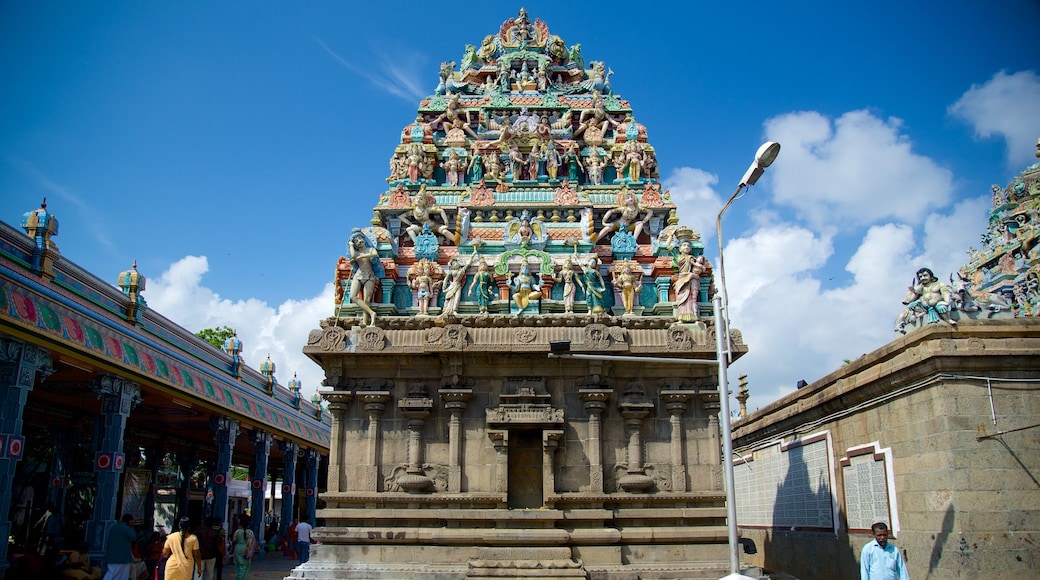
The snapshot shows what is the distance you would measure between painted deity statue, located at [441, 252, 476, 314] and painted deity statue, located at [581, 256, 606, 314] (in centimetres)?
316

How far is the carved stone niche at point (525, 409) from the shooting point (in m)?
16.0

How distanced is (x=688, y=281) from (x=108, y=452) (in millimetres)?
15523

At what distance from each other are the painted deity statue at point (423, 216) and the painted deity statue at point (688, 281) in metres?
6.43

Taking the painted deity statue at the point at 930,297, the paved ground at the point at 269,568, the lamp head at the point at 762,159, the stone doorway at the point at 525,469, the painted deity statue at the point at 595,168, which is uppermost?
the painted deity statue at the point at 595,168

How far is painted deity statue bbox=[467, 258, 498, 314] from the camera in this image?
18703 mm

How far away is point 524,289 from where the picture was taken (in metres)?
18.5

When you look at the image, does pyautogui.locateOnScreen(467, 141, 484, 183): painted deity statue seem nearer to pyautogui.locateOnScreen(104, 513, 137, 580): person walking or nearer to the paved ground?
pyautogui.locateOnScreen(104, 513, 137, 580): person walking

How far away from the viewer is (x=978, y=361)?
37.2 ft

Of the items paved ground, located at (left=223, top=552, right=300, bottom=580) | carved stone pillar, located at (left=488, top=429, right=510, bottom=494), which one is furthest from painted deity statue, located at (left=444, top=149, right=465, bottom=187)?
paved ground, located at (left=223, top=552, right=300, bottom=580)

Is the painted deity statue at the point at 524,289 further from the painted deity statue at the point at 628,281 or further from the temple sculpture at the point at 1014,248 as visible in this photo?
the temple sculpture at the point at 1014,248

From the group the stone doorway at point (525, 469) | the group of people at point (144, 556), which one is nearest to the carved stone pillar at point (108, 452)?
the group of people at point (144, 556)

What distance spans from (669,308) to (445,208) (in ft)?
23.1

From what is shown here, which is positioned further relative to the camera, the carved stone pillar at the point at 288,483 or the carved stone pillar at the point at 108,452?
the carved stone pillar at the point at 288,483

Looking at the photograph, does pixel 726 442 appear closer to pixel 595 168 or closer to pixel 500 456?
pixel 500 456
